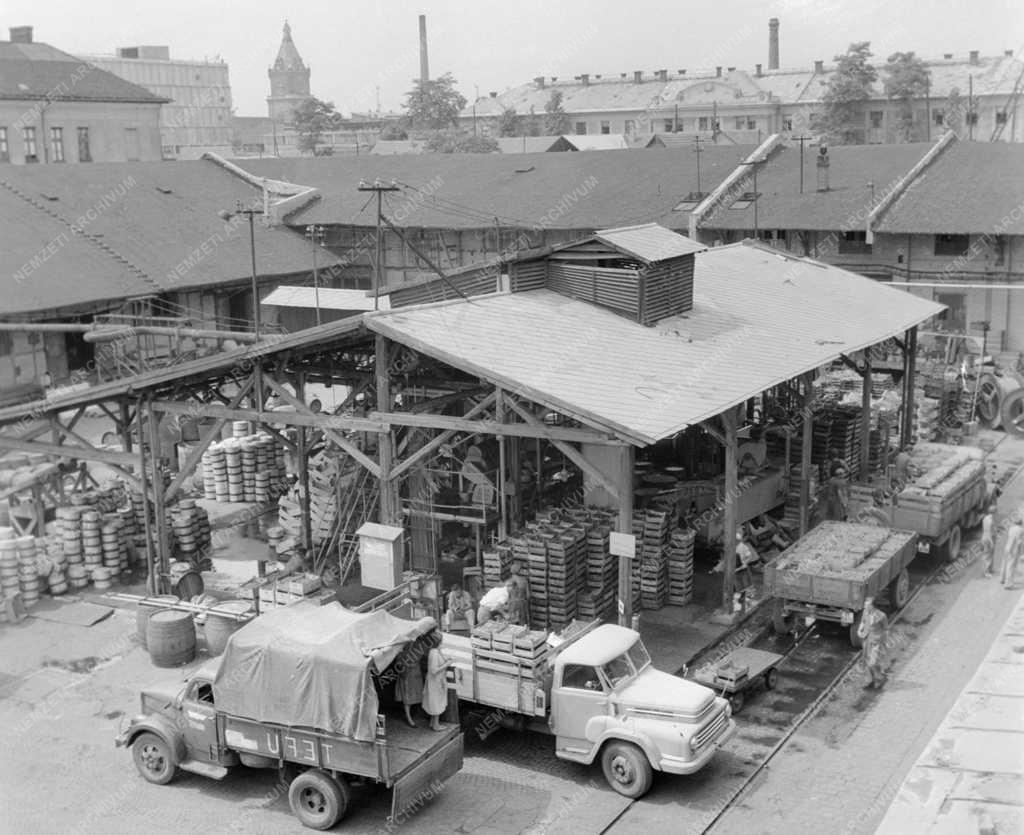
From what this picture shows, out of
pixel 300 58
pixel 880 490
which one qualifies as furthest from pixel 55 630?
pixel 300 58

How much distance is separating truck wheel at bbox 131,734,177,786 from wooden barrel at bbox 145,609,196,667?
12.1 feet

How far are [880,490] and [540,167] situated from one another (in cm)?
3391

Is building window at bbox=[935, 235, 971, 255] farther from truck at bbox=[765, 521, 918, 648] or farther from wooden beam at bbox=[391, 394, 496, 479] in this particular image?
wooden beam at bbox=[391, 394, 496, 479]

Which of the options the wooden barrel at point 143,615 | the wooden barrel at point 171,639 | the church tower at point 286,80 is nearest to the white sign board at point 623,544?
the wooden barrel at point 171,639

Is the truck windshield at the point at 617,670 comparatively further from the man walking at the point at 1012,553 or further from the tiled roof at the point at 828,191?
the tiled roof at the point at 828,191

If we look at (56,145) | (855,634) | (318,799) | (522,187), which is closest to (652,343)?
(855,634)

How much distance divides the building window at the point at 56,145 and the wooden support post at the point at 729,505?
47329 mm

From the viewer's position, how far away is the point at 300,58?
529 ft

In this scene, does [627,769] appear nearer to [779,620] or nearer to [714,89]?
[779,620]

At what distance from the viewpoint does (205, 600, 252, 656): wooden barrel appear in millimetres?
19953

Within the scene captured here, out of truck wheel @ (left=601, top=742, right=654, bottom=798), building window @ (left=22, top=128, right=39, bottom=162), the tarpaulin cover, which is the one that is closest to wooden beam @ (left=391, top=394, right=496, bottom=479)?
the tarpaulin cover

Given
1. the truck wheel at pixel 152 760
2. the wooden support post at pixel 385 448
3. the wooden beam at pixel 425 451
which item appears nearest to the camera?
the truck wheel at pixel 152 760

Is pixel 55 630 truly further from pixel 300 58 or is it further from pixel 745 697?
pixel 300 58

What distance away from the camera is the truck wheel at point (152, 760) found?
52.9 ft
